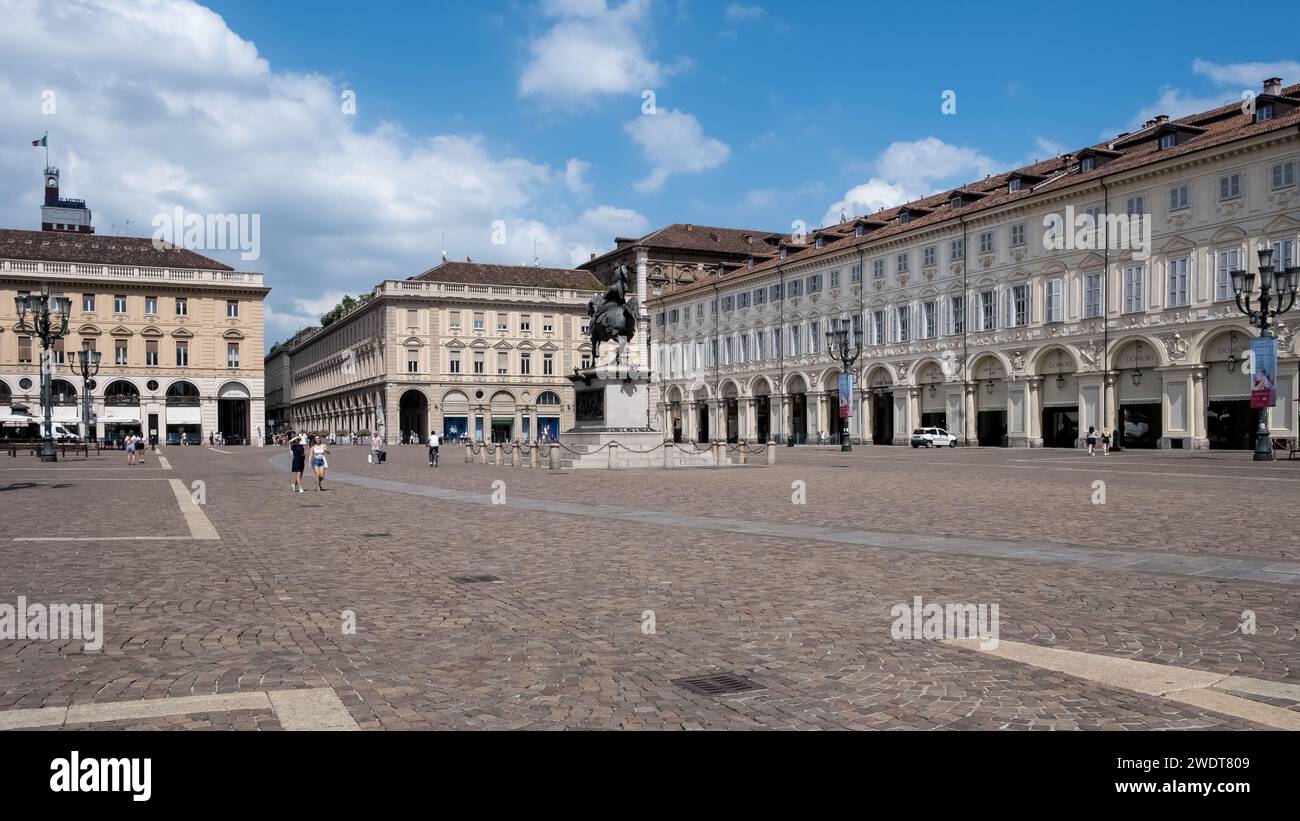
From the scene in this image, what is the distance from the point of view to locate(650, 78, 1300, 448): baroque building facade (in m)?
44.1

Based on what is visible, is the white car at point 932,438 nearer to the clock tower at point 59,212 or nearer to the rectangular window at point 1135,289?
the rectangular window at point 1135,289

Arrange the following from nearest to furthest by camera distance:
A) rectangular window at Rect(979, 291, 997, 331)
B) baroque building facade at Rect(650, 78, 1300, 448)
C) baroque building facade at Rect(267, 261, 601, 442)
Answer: baroque building facade at Rect(650, 78, 1300, 448) → rectangular window at Rect(979, 291, 997, 331) → baroque building facade at Rect(267, 261, 601, 442)

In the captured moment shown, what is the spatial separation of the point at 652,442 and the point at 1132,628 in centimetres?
2850

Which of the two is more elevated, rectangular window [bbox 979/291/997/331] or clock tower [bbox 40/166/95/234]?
clock tower [bbox 40/166/95/234]

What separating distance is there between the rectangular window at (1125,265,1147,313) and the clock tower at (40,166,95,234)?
9207cm

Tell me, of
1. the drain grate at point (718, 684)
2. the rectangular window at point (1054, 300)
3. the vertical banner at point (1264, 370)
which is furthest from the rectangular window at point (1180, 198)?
the drain grate at point (718, 684)

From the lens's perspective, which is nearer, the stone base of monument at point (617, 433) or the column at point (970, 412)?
the stone base of monument at point (617, 433)
